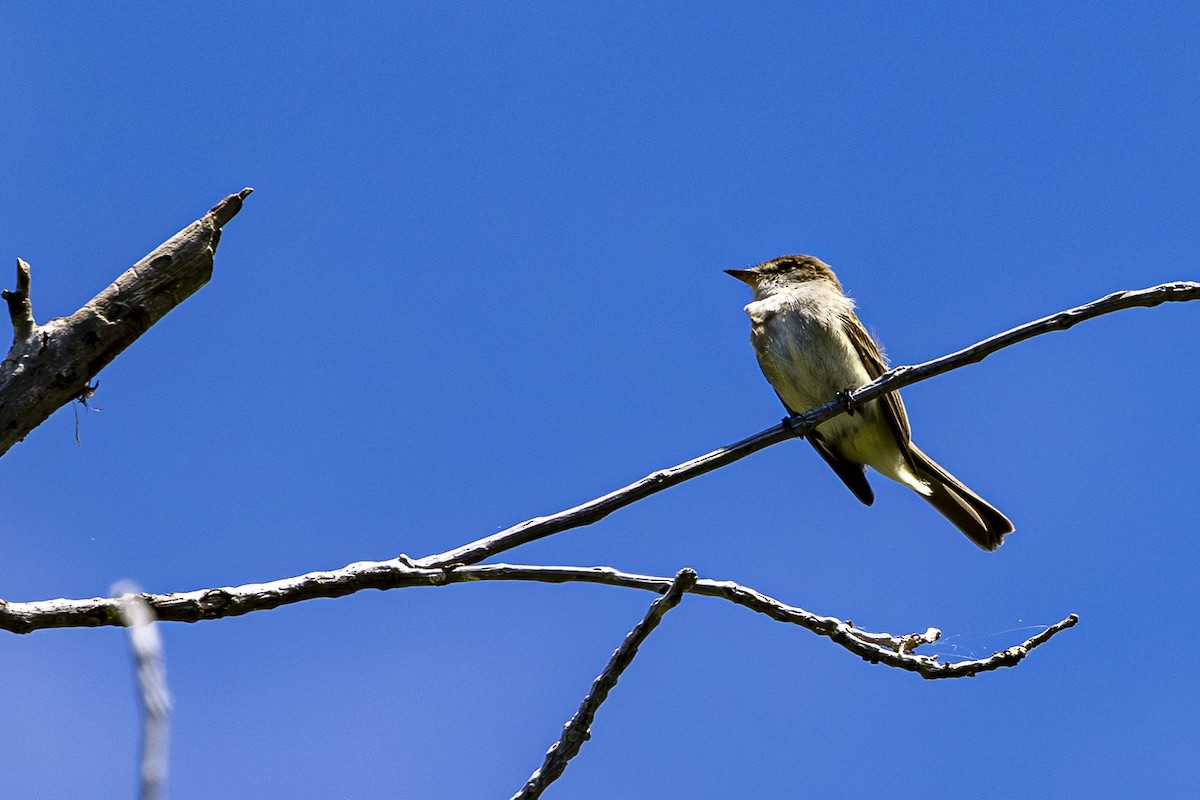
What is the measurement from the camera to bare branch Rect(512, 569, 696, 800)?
2352 mm

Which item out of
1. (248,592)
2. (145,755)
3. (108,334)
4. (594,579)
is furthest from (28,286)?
(145,755)

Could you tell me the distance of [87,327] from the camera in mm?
2992

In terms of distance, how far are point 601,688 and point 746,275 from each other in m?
6.03

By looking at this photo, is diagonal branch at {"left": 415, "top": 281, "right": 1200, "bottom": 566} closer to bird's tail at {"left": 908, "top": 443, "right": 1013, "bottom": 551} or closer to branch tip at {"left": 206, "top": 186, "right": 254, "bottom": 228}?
branch tip at {"left": 206, "top": 186, "right": 254, "bottom": 228}

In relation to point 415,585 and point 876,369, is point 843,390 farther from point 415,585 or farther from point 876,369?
point 415,585

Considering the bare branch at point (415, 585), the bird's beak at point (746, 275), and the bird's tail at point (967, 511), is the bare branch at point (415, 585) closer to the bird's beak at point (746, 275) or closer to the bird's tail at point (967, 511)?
the bird's tail at point (967, 511)

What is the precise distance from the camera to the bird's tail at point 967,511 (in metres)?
6.97

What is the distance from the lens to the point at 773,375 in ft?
24.1

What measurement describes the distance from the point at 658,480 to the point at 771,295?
15.4 ft

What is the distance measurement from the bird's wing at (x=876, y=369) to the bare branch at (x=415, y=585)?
361 centimetres

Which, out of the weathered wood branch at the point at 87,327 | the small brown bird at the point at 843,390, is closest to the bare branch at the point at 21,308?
the weathered wood branch at the point at 87,327

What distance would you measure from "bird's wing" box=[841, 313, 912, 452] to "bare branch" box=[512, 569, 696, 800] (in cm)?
475

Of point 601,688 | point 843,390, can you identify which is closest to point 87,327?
point 601,688

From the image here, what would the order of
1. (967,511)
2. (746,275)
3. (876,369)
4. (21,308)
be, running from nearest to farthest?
(21,308)
(967,511)
(876,369)
(746,275)
